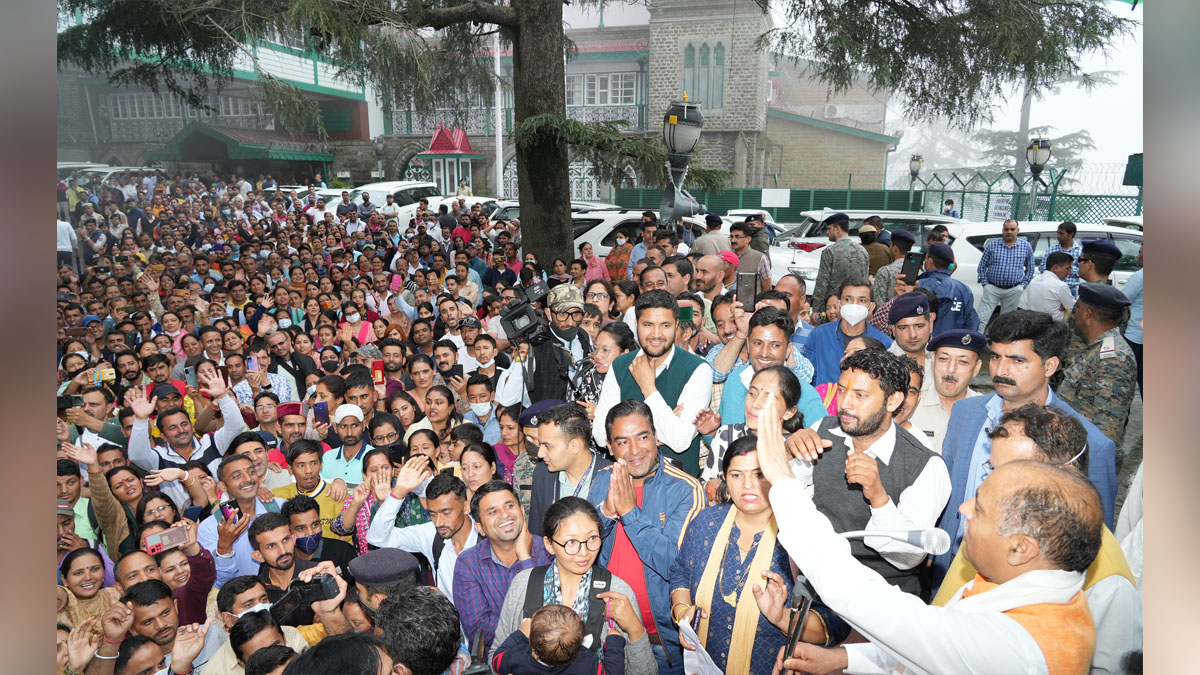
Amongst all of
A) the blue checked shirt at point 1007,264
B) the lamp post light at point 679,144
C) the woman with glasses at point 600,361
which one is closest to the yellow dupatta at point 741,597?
the woman with glasses at point 600,361

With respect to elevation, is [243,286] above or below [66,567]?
above

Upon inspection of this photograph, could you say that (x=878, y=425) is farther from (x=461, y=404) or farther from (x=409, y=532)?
(x=461, y=404)

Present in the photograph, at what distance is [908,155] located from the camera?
55.3 ft

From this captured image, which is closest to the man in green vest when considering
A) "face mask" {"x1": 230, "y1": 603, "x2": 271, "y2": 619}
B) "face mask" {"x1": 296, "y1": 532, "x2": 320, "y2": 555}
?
"face mask" {"x1": 296, "y1": 532, "x2": 320, "y2": 555}

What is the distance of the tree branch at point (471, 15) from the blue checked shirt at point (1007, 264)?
223 inches

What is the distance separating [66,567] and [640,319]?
8.37 feet

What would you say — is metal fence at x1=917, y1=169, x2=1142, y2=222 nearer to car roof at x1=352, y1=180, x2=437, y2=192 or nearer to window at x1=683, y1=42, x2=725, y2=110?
window at x1=683, y1=42, x2=725, y2=110

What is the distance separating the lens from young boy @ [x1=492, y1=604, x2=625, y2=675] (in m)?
2.00

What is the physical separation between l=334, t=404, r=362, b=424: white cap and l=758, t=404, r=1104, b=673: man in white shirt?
285 centimetres

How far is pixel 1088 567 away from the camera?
69.1 inches

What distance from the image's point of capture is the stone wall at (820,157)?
18203 millimetres

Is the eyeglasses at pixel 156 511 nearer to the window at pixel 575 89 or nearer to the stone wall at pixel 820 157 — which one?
the window at pixel 575 89

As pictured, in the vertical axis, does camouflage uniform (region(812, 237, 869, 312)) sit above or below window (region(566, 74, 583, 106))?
below

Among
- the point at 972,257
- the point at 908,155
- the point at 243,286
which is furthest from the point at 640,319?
the point at 908,155
